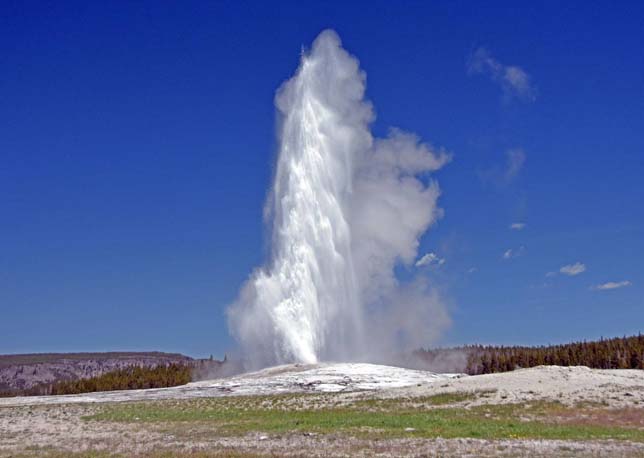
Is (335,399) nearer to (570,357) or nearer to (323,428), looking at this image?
(323,428)

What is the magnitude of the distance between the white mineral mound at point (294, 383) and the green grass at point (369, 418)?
19.7ft

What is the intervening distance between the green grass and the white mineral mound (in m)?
6.00

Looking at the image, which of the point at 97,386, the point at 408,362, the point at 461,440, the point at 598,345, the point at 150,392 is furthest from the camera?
the point at 598,345

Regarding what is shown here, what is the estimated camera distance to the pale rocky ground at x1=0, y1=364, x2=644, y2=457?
2639cm

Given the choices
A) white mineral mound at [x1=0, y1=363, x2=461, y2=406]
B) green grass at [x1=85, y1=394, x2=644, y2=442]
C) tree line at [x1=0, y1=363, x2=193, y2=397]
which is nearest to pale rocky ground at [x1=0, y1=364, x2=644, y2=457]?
white mineral mound at [x1=0, y1=363, x2=461, y2=406]

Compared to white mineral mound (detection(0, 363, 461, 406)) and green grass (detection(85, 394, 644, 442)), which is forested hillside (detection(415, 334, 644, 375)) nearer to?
white mineral mound (detection(0, 363, 461, 406))

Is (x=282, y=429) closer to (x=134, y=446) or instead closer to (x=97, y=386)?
(x=134, y=446)

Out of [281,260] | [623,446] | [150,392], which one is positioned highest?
[281,260]

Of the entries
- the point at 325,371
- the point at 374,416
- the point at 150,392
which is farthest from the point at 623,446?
the point at 150,392

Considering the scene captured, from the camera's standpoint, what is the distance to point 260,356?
3007 inches

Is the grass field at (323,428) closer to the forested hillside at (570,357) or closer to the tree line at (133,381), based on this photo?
the tree line at (133,381)

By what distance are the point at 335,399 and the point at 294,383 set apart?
35.3ft

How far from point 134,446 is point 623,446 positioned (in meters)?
19.2

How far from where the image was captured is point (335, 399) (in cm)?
4850
